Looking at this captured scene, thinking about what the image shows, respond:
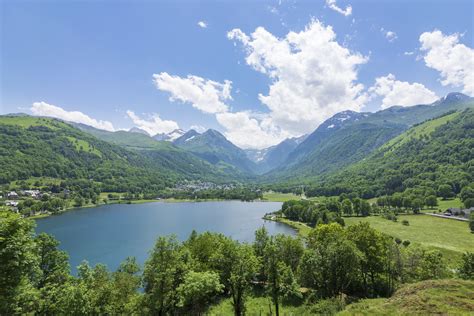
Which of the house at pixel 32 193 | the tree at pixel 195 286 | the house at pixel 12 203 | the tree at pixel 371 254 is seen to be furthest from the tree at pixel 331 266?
the house at pixel 32 193

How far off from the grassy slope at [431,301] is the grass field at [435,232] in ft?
147

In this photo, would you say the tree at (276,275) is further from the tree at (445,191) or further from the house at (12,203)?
the house at (12,203)

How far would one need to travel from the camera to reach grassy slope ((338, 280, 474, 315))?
21.0 meters

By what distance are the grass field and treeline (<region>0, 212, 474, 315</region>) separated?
34184 mm

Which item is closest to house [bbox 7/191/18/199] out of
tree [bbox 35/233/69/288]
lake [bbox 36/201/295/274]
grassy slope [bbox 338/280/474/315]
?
lake [bbox 36/201/295/274]

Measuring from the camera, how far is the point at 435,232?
83.8 meters

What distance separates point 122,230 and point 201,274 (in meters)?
105

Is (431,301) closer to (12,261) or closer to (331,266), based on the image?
(331,266)

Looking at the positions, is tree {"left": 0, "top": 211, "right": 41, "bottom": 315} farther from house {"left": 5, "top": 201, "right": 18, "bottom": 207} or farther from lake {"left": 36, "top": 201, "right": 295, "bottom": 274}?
house {"left": 5, "top": 201, "right": 18, "bottom": 207}

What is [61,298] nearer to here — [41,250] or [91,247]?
[41,250]

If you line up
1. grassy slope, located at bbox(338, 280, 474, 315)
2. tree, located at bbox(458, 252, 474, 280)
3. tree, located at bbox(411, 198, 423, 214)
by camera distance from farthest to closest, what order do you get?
tree, located at bbox(411, 198, 423, 214) → tree, located at bbox(458, 252, 474, 280) → grassy slope, located at bbox(338, 280, 474, 315)

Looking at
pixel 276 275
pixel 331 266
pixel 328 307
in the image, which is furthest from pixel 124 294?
pixel 331 266

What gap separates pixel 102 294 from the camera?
2966 centimetres

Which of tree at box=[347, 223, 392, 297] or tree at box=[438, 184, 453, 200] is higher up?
tree at box=[438, 184, 453, 200]
